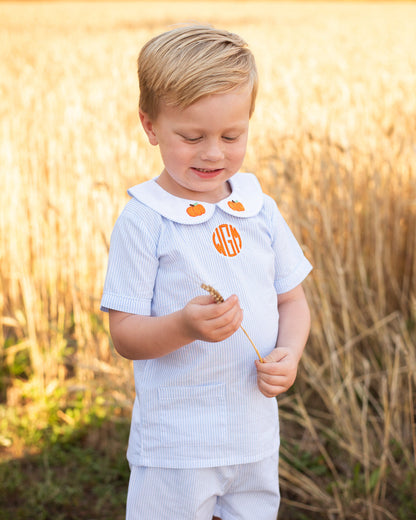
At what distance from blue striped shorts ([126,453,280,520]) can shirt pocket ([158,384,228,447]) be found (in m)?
0.07

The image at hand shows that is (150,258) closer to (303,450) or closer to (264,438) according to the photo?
(264,438)

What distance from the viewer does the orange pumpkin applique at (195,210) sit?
1224 millimetres

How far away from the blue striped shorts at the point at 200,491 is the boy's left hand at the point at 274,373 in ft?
0.66

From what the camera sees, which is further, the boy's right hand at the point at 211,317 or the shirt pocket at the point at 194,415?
the shirt pocket at the point at 194,415

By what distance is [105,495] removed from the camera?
84.9 inches

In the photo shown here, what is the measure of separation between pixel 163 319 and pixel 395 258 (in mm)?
1906

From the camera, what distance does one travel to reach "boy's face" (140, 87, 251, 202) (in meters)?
1.14

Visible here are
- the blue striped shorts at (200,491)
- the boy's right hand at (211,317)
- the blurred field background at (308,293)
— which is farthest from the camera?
the blurred field background at (308,293)

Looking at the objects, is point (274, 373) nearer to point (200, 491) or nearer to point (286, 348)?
point (286, 348)

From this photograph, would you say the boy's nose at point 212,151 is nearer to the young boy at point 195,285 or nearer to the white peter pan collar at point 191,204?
the young boy at point 195,285

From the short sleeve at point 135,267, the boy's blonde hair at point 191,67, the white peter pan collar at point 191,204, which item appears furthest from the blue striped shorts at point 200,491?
the boy's blonde hair at point 191,67

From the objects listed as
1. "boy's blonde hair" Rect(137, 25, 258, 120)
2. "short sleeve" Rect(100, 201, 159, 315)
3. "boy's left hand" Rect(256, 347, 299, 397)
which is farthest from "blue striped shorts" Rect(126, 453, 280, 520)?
"boy's blonde hair" Rect(137, 25, 258, 120)

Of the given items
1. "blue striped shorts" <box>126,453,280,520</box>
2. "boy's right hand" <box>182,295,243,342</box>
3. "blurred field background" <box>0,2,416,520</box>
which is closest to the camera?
"boy's right hand" <box>182,295,243,342</box>

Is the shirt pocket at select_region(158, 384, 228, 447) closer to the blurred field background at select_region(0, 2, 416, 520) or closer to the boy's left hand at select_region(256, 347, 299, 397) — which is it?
the boy's left hand at select_region(256, 347, 299, 397)
